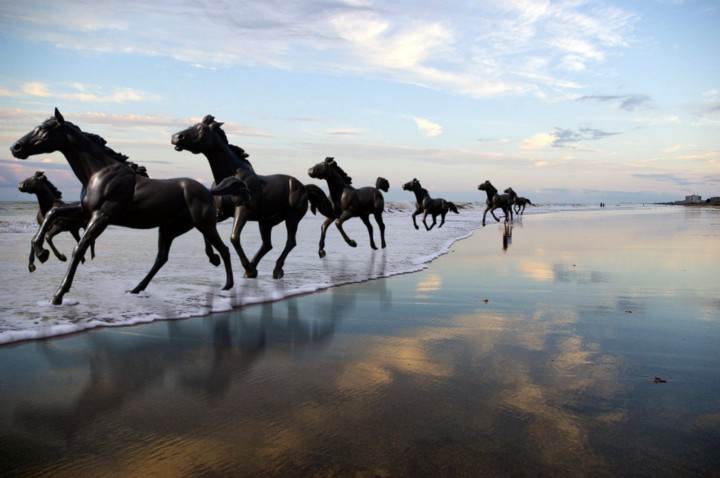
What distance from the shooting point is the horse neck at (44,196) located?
10.1 m

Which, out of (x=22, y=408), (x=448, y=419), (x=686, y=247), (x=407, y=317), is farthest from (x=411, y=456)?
(x=686, y=247)

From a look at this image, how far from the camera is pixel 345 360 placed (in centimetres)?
420

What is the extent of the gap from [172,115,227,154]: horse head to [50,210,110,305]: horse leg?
225 cm

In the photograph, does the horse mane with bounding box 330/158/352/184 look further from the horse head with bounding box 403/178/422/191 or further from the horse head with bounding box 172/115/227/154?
the horse head with bounding box 403/178/422/191

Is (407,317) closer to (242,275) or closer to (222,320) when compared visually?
(222,320)

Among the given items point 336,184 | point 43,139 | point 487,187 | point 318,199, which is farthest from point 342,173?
point 487,187

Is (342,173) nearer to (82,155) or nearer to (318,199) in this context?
(318,199)

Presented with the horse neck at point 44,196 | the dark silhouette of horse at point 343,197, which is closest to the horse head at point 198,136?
the horse neck at point 44,196

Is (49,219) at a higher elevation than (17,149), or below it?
below

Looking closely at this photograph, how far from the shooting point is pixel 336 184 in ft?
46.5

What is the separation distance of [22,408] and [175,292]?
418 centimetres

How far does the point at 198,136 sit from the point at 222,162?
2.09 feet

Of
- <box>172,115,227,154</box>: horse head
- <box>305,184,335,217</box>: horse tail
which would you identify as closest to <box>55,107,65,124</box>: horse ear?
<box>172,115,227,154</box>: horse head

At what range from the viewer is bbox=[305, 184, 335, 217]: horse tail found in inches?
477
